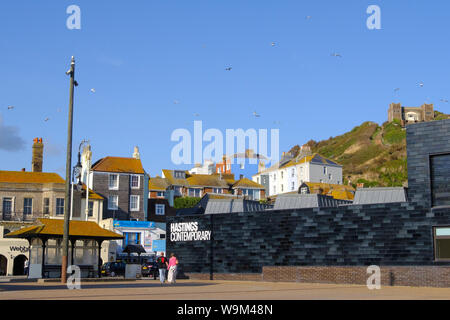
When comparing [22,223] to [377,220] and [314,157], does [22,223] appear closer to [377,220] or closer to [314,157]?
[377,220]

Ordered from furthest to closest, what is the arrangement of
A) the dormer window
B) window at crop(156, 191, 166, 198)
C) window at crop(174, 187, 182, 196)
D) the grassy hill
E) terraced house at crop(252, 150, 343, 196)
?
the grassy hill
terraced house at crop(252, 150, 343, 196)
the dormer window
window at crop(174, 187, 182, 196)
window at crop(156, 191, 166, 198)

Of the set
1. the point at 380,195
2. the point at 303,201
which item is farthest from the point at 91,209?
the point at 380,195

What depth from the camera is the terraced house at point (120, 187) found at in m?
75.9

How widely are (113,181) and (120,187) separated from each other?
1.12 meters

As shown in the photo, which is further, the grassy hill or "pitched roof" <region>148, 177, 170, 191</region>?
the grassy hill

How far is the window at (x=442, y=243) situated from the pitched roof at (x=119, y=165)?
170 ft

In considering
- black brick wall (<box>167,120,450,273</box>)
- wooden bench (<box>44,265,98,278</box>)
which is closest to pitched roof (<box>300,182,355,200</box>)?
black brick wall (<box>167,120,450,273</box>)

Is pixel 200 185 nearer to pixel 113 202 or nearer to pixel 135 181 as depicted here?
pixel 135 181

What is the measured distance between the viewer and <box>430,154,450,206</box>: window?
100 ft

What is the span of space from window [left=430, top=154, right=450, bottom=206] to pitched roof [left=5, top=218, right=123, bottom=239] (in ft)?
61.7

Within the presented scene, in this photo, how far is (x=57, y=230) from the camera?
3606 cm

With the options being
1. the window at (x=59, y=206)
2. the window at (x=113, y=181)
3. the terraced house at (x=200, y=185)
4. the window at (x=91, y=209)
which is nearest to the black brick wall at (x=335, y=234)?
the window at (x=59, y=206)

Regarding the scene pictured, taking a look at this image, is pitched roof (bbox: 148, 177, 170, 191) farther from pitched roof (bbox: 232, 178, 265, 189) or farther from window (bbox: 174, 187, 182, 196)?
pitched roof (bbox: 232, 178, 265, 189)

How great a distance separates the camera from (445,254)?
30750 millimetres
